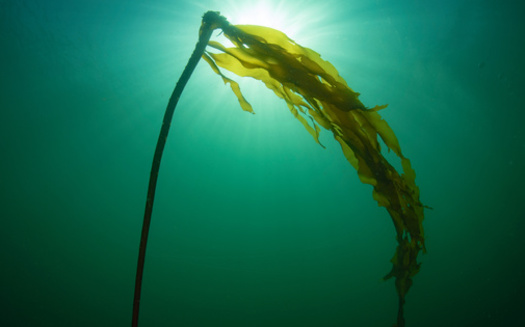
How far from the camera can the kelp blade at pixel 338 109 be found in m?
0.78

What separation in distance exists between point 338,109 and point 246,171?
24.5 meters

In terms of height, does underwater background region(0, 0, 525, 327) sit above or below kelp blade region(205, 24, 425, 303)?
above

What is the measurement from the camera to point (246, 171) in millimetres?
25188

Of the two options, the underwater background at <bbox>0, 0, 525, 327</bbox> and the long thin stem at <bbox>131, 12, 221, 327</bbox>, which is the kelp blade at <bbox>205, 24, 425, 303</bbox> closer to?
the long thin stem at <bbox>131, 12, 221, 327</bbox>

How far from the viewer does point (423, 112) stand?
14938mm

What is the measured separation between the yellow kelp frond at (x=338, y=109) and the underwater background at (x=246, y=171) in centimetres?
956

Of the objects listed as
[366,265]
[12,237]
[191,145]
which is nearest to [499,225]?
[366,265]

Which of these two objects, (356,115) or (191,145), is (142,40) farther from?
(356,115)

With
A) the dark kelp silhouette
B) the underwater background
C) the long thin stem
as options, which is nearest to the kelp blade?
the dark kelp silhouette

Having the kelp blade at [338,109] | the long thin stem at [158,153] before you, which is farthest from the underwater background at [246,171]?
the long thin stem at [158,153]

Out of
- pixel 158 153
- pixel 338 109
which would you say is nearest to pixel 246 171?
pixel 338 109

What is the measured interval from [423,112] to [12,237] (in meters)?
41.5

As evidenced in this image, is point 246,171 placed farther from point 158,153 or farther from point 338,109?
point 158,153

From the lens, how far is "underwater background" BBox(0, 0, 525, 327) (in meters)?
10.6
